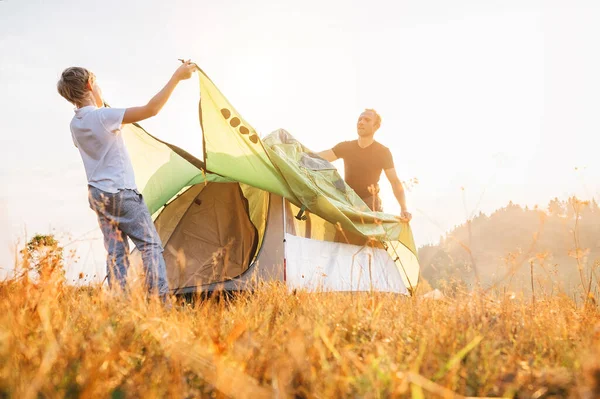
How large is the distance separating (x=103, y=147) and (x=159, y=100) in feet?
1.82

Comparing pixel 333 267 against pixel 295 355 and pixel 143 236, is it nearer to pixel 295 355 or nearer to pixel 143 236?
pixel 143 236

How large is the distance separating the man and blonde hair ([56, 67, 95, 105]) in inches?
117

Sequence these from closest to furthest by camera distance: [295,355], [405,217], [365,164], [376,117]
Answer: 1. [295,355]
2. [405,217]
3. [365,164]
4. [376,117]

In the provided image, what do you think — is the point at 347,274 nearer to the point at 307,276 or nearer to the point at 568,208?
the point at 307,276

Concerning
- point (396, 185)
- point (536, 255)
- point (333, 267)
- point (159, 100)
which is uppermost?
point (159, 100)

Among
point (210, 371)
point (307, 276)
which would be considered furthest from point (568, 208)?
point (307, 276)

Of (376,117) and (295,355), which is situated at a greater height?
(376,117)

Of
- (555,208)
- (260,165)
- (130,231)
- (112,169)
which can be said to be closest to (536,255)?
(555,208)

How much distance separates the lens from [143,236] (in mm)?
3148

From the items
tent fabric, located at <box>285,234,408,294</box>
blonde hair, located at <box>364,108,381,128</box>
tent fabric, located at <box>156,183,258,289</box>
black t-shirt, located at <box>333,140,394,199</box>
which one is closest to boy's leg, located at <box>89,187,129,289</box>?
tent fabric, located at <box>285,234,408,294</box>

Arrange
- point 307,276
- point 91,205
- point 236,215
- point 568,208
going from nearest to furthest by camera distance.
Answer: point 568,208
point 91,205
point 307,276
point 236,215

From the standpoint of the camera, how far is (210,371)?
1.33 m

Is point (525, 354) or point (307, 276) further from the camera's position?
point (307, 276)

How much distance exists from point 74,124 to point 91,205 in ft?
1.89
